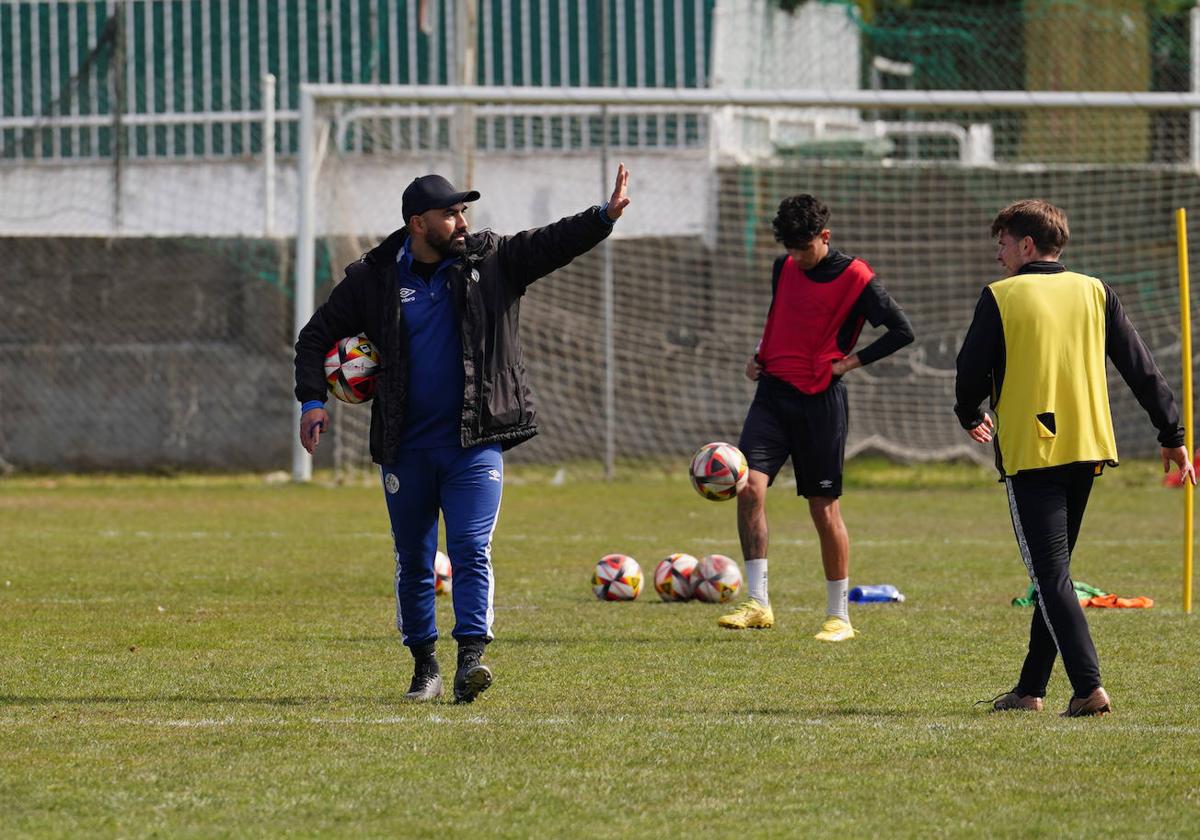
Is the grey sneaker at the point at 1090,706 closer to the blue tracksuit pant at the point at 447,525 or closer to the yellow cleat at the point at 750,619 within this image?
the blue tracksuit pant at the point at 447,525

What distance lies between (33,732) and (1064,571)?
365 centimetres

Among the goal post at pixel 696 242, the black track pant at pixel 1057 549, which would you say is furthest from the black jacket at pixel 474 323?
the goal post at pixel 696 242

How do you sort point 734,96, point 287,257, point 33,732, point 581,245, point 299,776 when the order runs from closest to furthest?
point 299,776
point 33,732
point 581,245
point 734,96
point 287,257

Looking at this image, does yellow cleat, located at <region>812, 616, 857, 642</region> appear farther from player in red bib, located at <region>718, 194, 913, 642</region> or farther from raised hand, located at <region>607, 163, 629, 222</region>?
raised hand, located at <region>607, 163, 629, 222</region>

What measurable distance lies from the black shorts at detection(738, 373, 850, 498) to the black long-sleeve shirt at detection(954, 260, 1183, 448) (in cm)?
252

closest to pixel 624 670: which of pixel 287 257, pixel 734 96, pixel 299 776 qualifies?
pixel 299 776

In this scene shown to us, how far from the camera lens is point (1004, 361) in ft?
22.0

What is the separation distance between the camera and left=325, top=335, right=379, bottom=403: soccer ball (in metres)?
7.25

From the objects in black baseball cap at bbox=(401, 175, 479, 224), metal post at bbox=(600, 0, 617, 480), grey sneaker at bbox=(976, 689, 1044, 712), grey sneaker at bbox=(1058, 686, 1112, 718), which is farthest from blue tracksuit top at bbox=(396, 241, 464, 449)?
metal post at bbox=(600, 0, 617, 480)

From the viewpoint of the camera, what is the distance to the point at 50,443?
20.4 m

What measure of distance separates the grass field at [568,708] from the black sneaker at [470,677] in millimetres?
146

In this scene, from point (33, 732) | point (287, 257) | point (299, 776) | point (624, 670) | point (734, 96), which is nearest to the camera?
point (299, 776)

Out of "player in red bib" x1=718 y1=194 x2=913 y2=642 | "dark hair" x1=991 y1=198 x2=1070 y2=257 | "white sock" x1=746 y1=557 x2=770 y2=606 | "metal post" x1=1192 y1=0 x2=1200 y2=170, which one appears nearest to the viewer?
"dark hair" x1=991 y1=198 x2=1070 y2=257

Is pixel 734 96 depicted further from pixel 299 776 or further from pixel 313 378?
pixel 299 776
